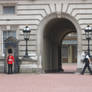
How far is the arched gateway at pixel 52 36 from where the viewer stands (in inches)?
987

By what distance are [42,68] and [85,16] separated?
4438 mm

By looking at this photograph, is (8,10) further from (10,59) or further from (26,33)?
(10,59)

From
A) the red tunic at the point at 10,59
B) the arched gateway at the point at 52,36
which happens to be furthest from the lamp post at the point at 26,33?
the red tunic at the point at 10,59

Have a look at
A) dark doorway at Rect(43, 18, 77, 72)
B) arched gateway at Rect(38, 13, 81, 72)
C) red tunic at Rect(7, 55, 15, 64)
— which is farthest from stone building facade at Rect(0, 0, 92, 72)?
dark doorway at Rect(43, 18, 77, 72)

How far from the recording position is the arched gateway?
2508 centimetres

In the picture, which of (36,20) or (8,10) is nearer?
(36,20)

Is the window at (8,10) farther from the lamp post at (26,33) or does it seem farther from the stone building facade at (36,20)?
the lamp post at (26,33)

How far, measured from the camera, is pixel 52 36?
30172mm

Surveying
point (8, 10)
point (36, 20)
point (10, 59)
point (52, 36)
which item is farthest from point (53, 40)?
point (10, 59)

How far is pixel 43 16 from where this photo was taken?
82.2 feet

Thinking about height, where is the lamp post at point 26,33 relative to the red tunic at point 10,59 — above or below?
above

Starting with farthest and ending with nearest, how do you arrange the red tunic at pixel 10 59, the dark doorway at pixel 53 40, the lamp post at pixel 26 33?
the dark doorway at pixel 53 40 < the lamp post at pixel 26 33 < the red tunic at pixel 10 59

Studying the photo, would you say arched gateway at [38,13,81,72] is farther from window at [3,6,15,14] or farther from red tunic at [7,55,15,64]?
window at [3,6,15,14]

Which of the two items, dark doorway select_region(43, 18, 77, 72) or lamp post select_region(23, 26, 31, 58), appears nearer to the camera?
lamp post select_region(23, 26, 31, 58)
